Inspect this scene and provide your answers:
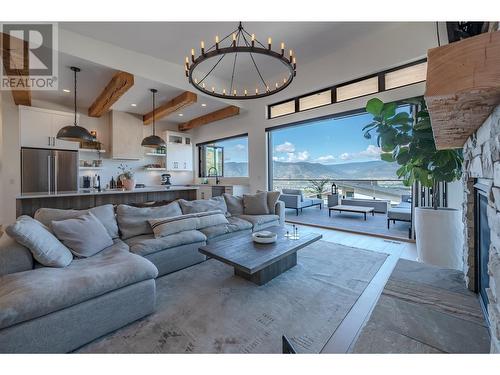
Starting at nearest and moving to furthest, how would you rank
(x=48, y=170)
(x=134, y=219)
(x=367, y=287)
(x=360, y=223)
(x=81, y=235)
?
(x=81, y=235)
(x=367, y=287)
(x=134, y=219)
(x=48, y=170)
(x=360, y=223)

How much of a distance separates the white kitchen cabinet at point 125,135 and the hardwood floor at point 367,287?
219 inches

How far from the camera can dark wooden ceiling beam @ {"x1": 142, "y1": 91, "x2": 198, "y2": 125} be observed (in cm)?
500

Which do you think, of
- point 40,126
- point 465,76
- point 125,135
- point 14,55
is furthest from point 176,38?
point 465,76

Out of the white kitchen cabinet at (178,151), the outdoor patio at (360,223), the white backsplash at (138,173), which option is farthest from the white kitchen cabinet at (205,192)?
the outdoor patio at (360,223)

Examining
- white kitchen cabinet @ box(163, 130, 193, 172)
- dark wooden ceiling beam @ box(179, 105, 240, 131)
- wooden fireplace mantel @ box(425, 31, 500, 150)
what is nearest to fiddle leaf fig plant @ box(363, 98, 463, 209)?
wooden fireplace mantel @ box(425, 31, 500, 150)

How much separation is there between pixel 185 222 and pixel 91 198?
246 centimetres

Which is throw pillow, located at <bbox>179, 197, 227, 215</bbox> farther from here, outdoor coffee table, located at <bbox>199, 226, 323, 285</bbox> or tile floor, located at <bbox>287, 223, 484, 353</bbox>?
tile floor, located at <bbox>287, 223, 484, 353</bbox>

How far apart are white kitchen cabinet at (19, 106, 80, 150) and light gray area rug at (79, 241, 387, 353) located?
4.96 meters

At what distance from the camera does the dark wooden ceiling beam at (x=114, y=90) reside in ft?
13.6

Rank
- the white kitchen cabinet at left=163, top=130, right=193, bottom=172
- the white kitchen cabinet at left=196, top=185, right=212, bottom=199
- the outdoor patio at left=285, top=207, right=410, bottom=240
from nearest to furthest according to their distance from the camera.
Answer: the outdoor patio at left=285, top=207, right=410, bottom=240 < the white kitchen cabinet at left=196, top=185, right=212, bottom=199 < the white kitchen cabinet at left=163, top=130, right=193, bottom=172

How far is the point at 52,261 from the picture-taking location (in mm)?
1882

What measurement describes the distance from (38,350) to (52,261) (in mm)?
746

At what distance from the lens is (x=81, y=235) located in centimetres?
224

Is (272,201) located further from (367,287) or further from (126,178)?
(126,178)
